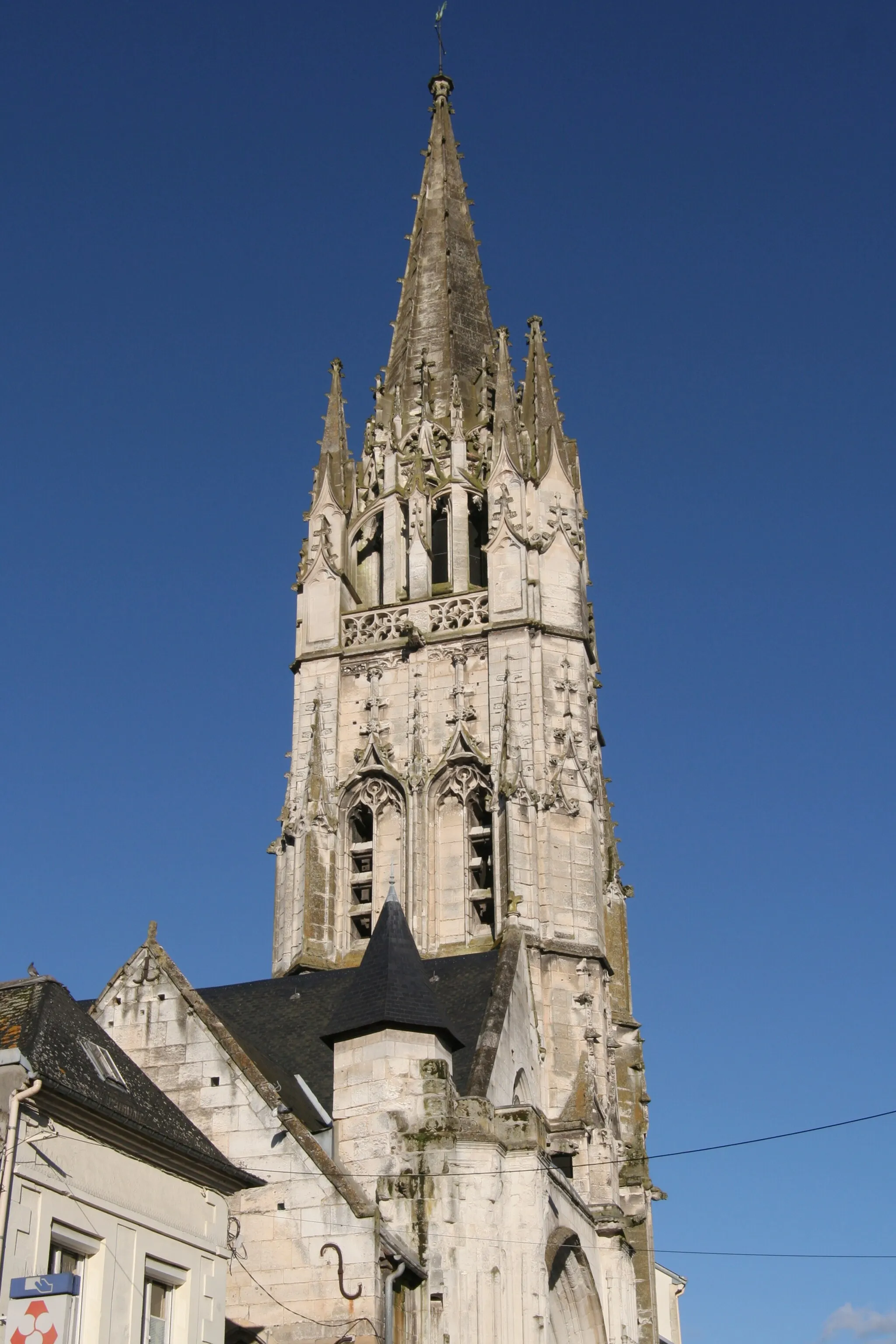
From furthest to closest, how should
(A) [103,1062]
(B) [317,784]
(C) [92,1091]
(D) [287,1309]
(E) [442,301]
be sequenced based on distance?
(E) [442,301] → (B) [317,784] → (D) [287,1309] → (A) [103,1062] → (C) [92,1091]

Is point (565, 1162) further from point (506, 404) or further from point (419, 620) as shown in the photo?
point (506, 404)

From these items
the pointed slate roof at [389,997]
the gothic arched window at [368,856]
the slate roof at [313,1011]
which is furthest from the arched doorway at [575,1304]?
the gothic arched window at [368,856]

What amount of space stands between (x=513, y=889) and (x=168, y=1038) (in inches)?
387

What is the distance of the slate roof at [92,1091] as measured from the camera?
15.8 m

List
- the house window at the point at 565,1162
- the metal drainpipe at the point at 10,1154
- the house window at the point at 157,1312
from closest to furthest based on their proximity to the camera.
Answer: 1. the metal drainpipe at the point at 10,1154
2. the house window at the point at 157,1312
3. the house window at the point at 565,1162

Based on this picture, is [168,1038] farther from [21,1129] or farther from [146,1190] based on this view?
[21,1129]

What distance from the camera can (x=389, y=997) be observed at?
22.9m

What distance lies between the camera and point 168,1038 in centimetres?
2339

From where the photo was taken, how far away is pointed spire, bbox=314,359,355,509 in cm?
3966

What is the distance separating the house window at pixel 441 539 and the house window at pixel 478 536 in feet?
1.61

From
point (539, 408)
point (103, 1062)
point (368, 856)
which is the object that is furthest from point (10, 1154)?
point (539, 408)

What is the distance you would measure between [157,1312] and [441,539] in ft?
78.8

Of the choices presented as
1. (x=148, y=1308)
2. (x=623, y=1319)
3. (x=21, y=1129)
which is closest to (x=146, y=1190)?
(x=148, y=1308)

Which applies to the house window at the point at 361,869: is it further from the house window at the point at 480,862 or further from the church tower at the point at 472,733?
the house window at the point at 480,862
